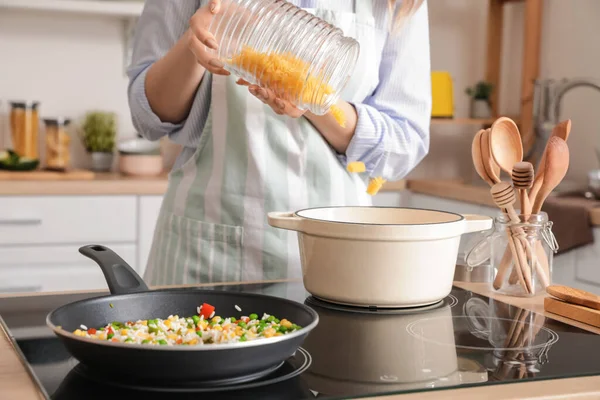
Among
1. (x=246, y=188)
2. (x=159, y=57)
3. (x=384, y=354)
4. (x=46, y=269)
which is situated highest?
(x=159, y=57)

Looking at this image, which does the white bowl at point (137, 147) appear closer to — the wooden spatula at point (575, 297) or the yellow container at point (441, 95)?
the yellow container at point (441, 95)

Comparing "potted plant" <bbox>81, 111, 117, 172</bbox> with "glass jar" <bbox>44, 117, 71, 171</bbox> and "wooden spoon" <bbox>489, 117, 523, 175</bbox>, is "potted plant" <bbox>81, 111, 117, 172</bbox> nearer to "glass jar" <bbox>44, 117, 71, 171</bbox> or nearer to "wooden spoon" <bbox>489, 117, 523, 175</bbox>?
"glass jar" <bbox>44, 117, 71, 171</bbox>

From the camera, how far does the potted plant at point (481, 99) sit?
3.13 metres

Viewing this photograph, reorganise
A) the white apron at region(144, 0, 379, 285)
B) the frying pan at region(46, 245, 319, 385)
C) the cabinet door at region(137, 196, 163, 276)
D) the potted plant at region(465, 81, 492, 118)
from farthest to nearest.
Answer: the potted plant at region(465, 81, 492, 118)
the cabinet door at region(137, 196, 163, 276)
the white apron at region(144, 0, 379, 285)
the frying pan at region(46, 245, 319, 385)

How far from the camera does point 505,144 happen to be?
1.04m

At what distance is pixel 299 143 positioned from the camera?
1274 millimetres

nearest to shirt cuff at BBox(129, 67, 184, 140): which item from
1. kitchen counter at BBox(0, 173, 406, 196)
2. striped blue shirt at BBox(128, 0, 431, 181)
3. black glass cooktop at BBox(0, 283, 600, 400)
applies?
striped blue shirt at BBox(128, 0, 431, 181)

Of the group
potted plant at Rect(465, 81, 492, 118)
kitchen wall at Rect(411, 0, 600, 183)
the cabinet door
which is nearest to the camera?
the cabinet door

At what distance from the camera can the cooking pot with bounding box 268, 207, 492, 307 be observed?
0.85 metres

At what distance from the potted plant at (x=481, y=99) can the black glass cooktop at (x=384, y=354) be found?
2.29 m

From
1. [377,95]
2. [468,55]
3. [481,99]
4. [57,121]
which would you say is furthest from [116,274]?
[468,55]

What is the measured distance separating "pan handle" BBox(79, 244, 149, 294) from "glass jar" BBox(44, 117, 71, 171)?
2.02m

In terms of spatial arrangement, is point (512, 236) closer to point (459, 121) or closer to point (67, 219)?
point (67, 219)

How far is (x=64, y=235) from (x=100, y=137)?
49cm
